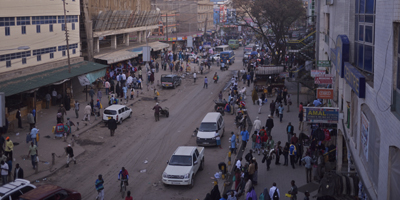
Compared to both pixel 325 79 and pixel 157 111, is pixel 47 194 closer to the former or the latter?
pixel 325 79

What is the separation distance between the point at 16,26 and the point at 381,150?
26447 millimetres

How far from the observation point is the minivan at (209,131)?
23.9m

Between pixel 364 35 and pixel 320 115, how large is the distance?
3720 millimetres

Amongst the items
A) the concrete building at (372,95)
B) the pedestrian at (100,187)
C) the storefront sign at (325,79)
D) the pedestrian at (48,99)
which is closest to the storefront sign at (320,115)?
the concrete building at (372,95)

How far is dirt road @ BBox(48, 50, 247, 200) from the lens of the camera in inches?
A: 715

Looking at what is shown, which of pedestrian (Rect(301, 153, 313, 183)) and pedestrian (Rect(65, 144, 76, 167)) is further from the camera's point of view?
pedestrian (Rect(65, 144, 76, 167))

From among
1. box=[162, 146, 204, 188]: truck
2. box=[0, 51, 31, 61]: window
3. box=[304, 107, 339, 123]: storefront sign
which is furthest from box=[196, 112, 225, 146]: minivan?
box=[0, 51, 31, 61]: window

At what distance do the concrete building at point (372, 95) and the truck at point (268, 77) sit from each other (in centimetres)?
2052

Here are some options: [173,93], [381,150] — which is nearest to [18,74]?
[173,93]

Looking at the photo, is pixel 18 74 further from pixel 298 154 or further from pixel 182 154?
pixel 298 154

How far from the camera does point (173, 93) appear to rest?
40375 millimetres

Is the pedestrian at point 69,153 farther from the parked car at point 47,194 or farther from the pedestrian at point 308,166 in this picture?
the pedestrian at point 308,166

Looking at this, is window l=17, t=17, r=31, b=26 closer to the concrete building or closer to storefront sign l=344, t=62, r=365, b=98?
the concrete building

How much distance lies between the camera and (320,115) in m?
16.8
